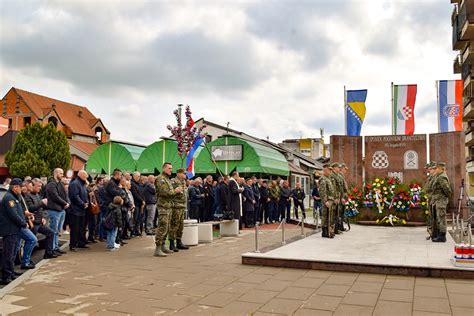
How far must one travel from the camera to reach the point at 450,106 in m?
19.0

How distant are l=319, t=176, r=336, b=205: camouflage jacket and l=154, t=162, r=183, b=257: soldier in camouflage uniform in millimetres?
4026

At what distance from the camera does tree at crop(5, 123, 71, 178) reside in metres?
39.7

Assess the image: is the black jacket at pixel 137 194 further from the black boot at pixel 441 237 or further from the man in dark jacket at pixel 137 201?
the black boot at pixel 441 237

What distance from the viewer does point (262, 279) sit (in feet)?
24.0

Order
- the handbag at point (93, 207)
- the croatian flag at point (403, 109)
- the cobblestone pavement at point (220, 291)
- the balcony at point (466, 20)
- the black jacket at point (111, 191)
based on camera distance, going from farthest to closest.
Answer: the balcony at point (466, 20) < the croatian flag at point (403, 109) < the handbag at point (93, 207) < the black jacket at point (111, 191) < the cobblestone pavement at point (220, 291)

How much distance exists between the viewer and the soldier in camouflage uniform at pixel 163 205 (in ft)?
32.3

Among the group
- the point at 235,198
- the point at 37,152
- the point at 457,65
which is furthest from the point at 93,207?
the point at 457,65

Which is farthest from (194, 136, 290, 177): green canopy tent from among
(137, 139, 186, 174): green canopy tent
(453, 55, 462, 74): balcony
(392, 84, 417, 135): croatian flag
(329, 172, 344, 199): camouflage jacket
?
(453, 55, 462, 74): balcony

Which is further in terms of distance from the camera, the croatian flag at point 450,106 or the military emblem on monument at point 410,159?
the croatian flag at point 450,106

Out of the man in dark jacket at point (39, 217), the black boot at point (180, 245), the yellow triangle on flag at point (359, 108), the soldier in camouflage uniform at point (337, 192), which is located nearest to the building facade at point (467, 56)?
the yellow triangle on flag at point (359, 108)

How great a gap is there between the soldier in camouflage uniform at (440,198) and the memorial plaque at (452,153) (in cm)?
665

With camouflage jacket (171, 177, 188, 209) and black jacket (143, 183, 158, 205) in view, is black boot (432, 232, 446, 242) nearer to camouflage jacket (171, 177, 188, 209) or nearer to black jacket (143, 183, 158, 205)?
camouflage jacket (171, 177, 188, 209)

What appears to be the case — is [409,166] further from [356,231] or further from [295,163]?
[295,163]

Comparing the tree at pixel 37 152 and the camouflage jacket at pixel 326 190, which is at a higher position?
the tree at pixel 37 152
